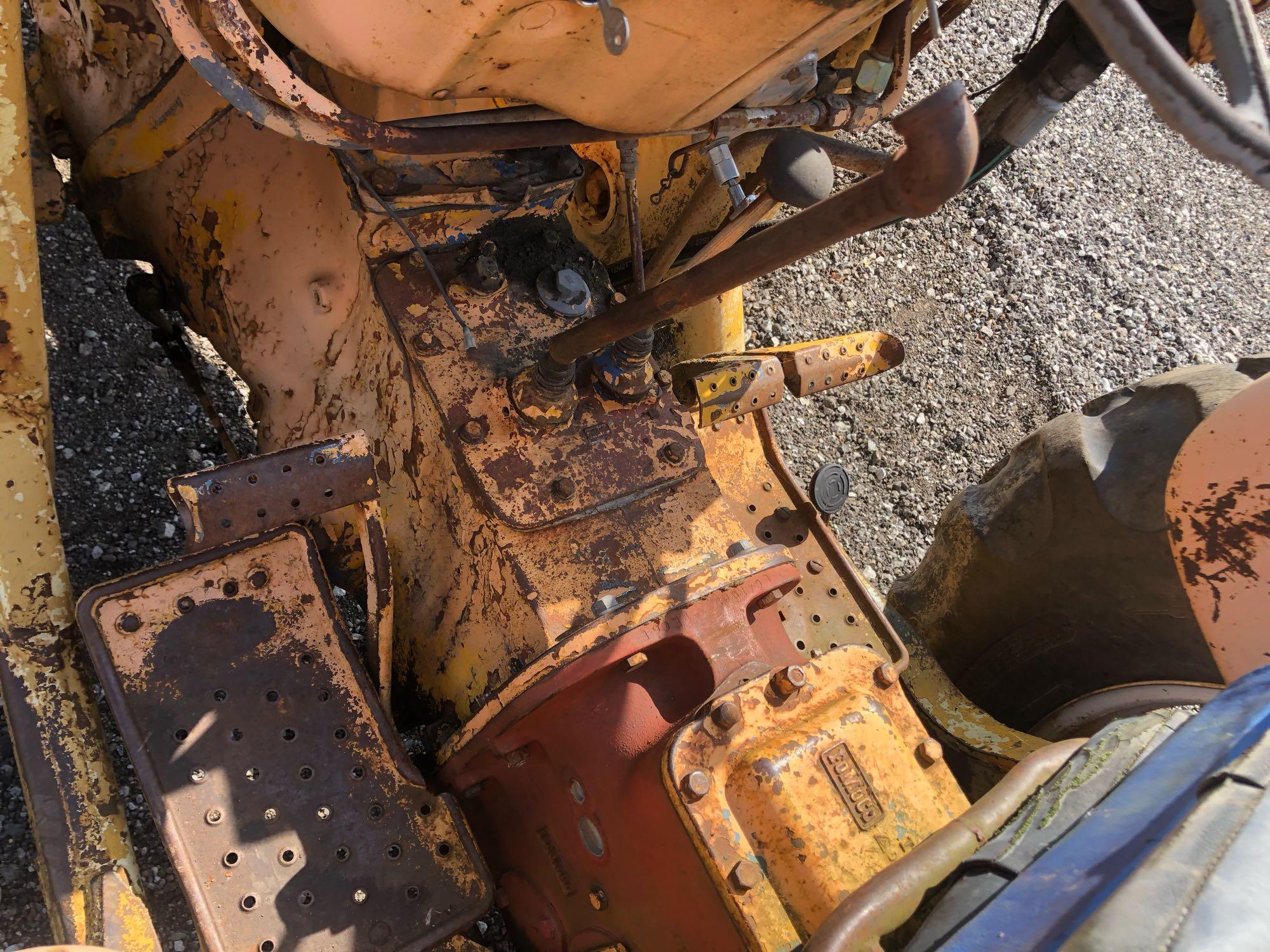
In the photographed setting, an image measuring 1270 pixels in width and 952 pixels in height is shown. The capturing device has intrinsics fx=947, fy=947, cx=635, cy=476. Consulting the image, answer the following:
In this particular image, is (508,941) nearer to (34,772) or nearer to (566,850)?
(566,850)

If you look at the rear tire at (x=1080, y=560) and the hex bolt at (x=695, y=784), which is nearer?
the hex bolt at (x=695, y=784)

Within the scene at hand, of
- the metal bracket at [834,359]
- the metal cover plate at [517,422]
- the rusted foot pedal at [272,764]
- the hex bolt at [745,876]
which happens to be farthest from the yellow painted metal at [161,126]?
the hex bolt at [745,876]

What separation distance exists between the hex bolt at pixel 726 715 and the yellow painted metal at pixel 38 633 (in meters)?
0.76


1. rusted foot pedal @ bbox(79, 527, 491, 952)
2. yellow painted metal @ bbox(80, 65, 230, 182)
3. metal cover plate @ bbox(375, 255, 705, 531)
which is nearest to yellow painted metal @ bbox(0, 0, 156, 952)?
rusted foot pedal @ bbox(79, 527, 491, 952)

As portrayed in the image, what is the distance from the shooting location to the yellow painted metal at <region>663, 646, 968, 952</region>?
113 cm

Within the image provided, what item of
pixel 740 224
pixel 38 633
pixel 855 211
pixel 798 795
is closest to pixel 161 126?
pixel 38 633

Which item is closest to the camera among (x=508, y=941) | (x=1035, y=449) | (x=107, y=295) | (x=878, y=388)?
(x=1035, y=449)

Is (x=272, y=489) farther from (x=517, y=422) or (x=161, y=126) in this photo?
(x=161, y=126)

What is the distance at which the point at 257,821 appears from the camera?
4.15 feet

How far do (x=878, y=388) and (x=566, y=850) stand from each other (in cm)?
200

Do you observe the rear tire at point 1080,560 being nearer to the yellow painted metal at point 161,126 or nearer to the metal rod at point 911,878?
the metal rod at point 911,878

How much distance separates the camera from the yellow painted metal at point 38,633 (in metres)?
1.20

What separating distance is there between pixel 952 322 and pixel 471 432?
216 centimetres

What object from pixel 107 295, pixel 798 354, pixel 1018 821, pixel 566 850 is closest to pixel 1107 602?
pixel 798 354
